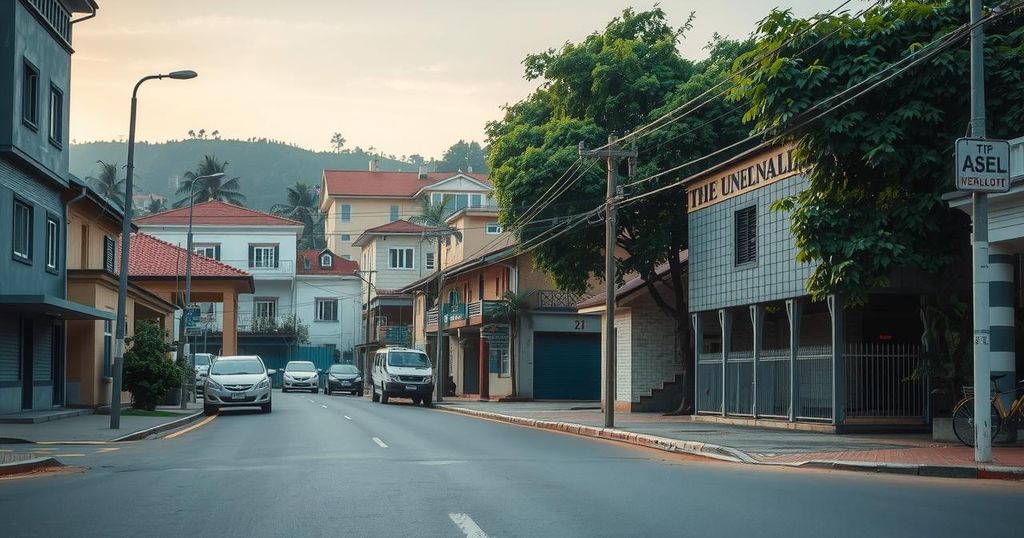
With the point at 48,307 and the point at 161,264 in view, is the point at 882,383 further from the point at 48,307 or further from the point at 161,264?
the point at 161,264

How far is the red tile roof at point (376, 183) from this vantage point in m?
94.4

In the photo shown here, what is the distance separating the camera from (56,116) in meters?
29.3

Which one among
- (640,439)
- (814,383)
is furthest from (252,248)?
(640,439)

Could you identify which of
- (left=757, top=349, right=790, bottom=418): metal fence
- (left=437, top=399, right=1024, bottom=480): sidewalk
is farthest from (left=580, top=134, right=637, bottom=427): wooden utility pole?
(left=757, top=349, right=790, bottom=418): metal fence

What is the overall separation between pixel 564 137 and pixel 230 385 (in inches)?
467

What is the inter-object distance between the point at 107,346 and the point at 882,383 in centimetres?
2255

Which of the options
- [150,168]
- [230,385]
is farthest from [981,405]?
[150,168]

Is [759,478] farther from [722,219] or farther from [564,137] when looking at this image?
[564,137]

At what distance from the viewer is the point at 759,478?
13812mm

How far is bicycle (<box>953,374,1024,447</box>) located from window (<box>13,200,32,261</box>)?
20219 millimetres

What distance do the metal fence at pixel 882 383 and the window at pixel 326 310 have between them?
6234 centimetres

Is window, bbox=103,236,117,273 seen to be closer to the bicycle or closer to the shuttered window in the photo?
the shuttered window

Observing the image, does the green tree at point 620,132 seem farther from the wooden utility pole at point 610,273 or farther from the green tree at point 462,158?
the green tree at point 462,158

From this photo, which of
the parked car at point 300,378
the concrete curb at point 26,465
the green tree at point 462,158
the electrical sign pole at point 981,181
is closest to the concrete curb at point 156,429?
the concrete curb at point 26,465
